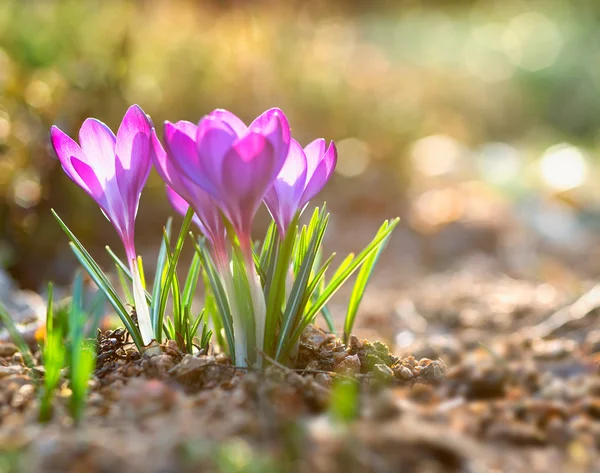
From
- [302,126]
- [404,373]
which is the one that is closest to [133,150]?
[404,373]

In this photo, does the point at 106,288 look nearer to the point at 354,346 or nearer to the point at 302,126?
the point at 354,346

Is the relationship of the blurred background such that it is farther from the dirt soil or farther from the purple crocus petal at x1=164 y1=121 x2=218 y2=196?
the purple crocus petal at x1=164 y1=121 x2=218 y2=196

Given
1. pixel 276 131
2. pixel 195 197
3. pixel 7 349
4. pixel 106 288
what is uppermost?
pixel 276 131

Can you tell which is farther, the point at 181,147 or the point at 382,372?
the point at 382,372

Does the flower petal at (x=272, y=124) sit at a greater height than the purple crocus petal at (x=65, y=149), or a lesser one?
greater

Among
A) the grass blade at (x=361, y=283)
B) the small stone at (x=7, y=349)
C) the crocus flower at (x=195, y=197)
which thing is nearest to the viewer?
the crocus flower at (x=195, y=197)

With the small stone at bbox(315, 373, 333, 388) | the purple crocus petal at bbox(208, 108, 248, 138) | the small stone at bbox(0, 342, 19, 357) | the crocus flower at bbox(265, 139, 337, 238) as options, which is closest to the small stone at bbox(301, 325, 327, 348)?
the small stone at bbox(315, 373, 333, 388)

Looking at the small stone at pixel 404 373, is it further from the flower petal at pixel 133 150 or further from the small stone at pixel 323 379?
the flower petal at pixel 133 150

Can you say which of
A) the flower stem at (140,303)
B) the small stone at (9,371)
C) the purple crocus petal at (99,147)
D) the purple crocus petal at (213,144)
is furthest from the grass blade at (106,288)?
the purple crocus petal at (213,144)
